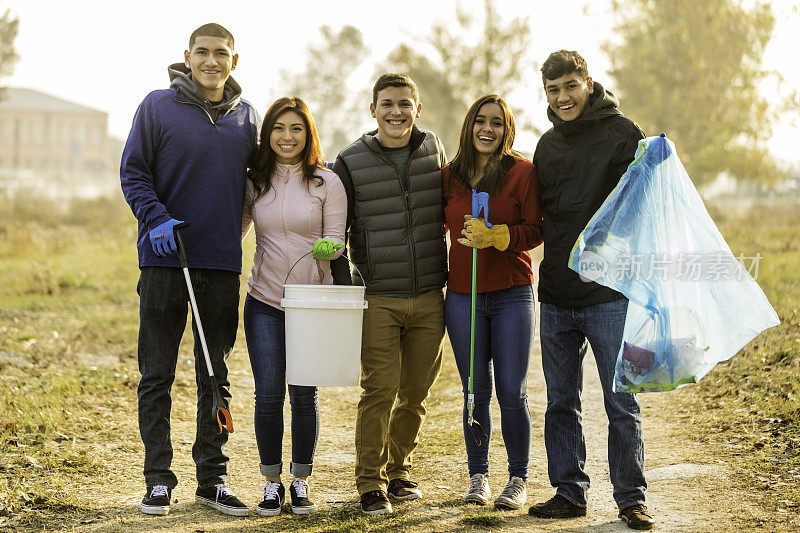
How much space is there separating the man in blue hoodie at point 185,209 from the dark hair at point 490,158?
3.61 ft

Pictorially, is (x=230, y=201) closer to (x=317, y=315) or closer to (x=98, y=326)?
(x=317, y=315)

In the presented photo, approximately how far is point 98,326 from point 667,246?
7732 millimetres

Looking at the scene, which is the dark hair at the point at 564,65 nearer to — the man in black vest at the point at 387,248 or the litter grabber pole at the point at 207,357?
the man in black vest at the point at 387,248

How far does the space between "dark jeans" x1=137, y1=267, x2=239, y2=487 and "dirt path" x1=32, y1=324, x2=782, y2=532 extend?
0.88 feet

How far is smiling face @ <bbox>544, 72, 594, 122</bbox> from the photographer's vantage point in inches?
157

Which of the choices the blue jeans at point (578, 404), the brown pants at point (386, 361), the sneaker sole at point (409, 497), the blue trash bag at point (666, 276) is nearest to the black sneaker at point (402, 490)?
the sneaker sole at point (409, 497)

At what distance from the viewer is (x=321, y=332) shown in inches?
156

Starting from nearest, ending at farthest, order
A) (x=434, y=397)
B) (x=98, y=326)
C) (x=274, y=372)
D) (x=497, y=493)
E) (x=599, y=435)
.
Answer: (x=274, y=372)
(x=497, y=493)
(x=599, y=435)
(x=434, y=397)
(x=98, y=326)

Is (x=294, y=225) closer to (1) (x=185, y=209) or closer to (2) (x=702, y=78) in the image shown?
(1) (x=185, y=209)

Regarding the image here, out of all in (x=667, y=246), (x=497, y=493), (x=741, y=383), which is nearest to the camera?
(x=667, y=246)

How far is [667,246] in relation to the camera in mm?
3861

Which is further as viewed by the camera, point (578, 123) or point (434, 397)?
point (434, 397)

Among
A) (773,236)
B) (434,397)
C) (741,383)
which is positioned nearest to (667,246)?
(741,383)

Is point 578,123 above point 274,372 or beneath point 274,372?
above
